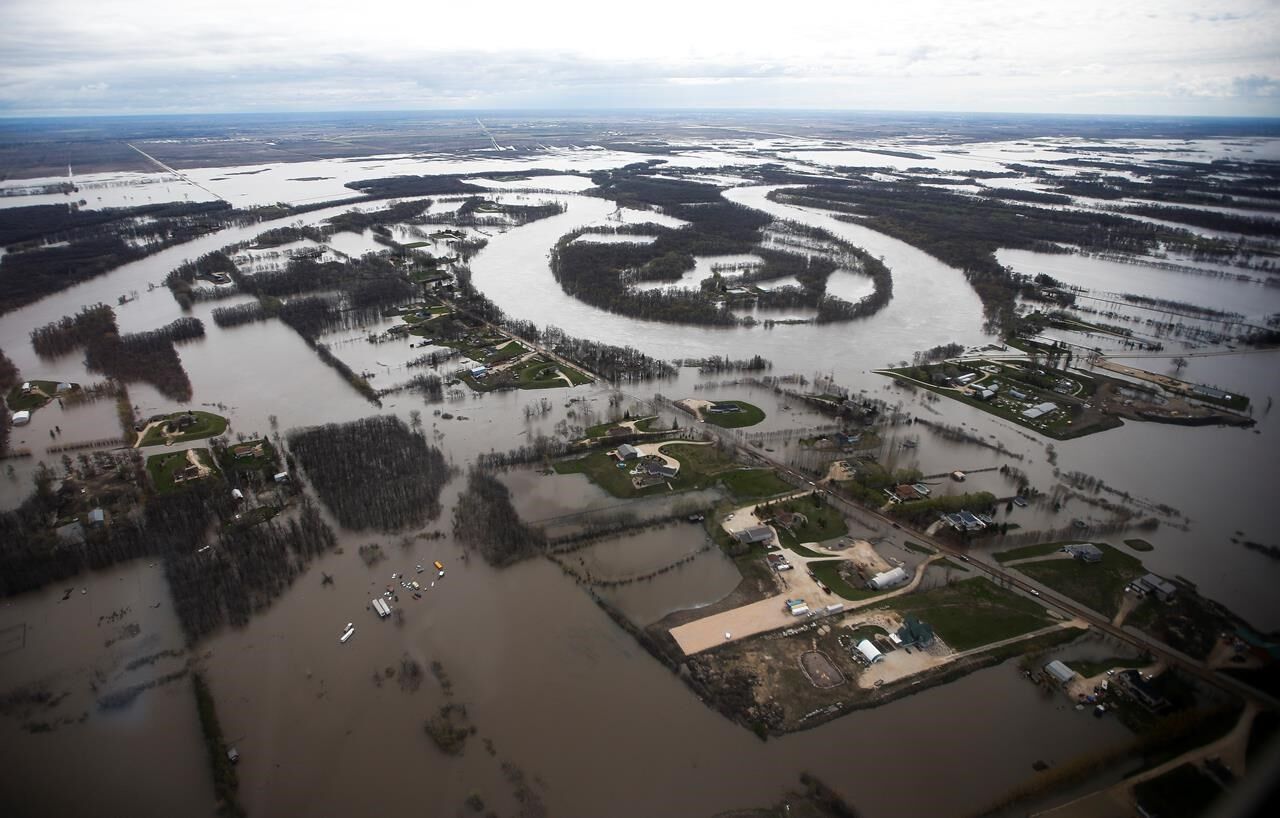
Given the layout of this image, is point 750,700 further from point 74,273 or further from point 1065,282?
point 74,273

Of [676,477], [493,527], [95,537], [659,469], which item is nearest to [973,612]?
[676,477]

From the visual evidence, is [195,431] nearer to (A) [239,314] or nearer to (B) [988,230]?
(A) [239,314]

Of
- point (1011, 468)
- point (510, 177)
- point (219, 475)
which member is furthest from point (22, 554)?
point (510, 177)

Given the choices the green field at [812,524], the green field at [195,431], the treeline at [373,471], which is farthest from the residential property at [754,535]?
the green field at [195,431]

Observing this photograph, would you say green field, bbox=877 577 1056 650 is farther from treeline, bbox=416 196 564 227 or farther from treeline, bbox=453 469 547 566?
treeline, bbox=416 196 564 227

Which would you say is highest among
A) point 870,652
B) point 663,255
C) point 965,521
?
point 663,255
